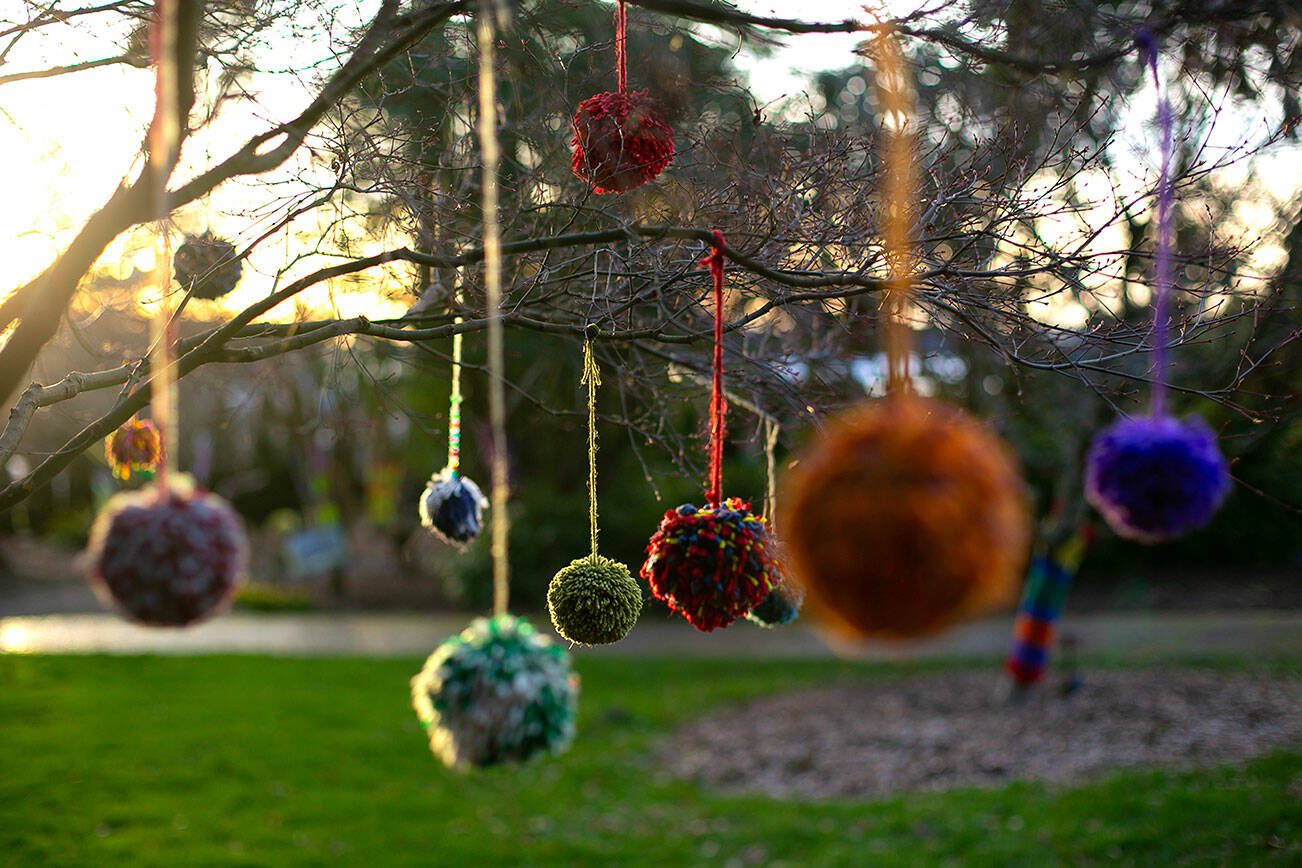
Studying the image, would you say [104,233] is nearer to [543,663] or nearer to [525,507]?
[543,663]

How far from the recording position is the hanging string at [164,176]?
182cm

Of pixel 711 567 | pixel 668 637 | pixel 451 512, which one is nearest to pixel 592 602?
pixel 711 567

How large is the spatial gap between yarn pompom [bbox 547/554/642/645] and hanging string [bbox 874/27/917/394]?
0.79 m

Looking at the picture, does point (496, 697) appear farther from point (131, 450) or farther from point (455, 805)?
point (455, 805)

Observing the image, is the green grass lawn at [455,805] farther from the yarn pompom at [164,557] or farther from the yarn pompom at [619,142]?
the yarn pompom at [164,557]

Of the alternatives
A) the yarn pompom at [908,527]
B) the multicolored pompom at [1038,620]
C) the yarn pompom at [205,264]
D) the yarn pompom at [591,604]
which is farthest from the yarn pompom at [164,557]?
the multicolored pompom at [1038,620]

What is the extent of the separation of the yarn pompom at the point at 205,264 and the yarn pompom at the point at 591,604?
5.81ft

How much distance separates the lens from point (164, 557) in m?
1.79

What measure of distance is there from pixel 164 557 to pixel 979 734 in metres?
6.80

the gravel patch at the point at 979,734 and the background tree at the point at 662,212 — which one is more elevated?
the background tree at the point at 662,212

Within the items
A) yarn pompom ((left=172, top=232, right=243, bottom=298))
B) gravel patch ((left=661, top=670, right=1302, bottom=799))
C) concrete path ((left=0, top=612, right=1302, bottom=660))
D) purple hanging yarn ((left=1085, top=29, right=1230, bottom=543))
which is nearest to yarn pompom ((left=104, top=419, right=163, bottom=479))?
yarn pompom ((left=172, top=232, right=243, bottom=298))

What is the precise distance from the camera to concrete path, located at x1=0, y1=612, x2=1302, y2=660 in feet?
32.7

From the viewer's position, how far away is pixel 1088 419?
788cm

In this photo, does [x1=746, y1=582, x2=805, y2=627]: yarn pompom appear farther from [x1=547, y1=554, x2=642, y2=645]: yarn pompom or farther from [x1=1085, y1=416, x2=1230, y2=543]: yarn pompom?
[x1=1085, y1=416, x2=1230, y2=543]: yarn pompom
